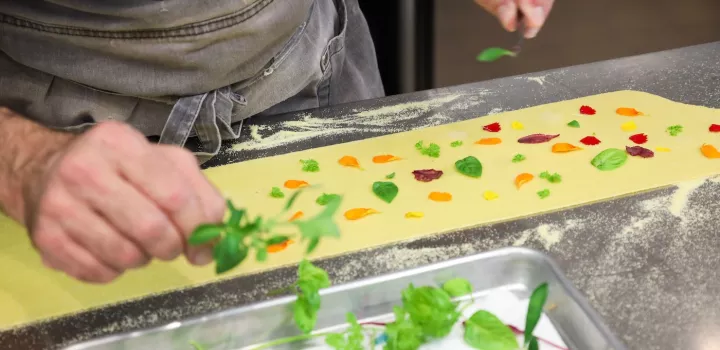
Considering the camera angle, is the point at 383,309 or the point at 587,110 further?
the point at 587,110

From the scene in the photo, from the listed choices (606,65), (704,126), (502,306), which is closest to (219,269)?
(502,306)

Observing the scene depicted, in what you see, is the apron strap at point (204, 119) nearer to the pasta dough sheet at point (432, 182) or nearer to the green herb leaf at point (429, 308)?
the pasta dough sheet at point (432, 182)

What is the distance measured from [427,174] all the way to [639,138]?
0.84 feet

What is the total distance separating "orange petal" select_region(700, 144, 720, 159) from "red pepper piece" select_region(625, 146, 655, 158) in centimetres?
5

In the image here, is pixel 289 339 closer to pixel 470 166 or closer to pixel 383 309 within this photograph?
pixel 383 309

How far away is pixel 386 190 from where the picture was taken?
0.71 metres

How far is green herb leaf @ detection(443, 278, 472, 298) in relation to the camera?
1.87 ft

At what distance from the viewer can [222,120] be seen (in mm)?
795

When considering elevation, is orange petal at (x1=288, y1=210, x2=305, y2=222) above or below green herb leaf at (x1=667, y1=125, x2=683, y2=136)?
above

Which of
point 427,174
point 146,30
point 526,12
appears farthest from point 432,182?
point 146,30

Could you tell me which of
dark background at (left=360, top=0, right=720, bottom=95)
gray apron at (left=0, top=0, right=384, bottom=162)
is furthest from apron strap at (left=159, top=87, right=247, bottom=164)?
dark background at (left=360, top=0, right=720, bottom=95)

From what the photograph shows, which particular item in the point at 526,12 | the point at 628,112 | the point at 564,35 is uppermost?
the point at 526,12

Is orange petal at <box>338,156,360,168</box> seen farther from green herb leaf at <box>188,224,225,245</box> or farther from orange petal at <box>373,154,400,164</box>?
green herb leaf at <box>188,224,225,245</box>

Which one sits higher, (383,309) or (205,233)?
(205,233)
